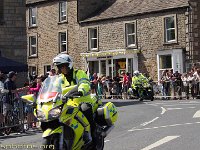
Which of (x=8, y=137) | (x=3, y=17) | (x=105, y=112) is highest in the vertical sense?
(x=3, y=17)

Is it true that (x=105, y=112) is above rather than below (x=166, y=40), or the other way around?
below

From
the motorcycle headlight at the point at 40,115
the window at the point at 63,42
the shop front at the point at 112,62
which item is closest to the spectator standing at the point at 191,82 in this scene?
the shop front at the point at 112,62

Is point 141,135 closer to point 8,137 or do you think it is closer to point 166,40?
point 8,137

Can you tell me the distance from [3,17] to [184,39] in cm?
1453

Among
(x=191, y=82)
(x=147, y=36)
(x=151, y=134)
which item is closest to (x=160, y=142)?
(x=151, y=134)

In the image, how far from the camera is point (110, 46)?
40.9 m

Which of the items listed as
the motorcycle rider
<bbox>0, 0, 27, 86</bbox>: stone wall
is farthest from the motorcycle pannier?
<bbox>0, 0, 27, 86</bbox>: stone wall

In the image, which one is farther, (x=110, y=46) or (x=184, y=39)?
(x=110, y=46)

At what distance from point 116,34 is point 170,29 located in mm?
5279

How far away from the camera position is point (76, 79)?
8859 mm

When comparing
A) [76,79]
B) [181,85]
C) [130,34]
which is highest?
[130,34]

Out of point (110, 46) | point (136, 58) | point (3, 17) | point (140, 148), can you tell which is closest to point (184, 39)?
point (136, 58)

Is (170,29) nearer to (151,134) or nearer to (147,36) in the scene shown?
(147,36)

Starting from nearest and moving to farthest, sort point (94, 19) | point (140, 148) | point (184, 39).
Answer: point (140, 148) → point (184, 39) → point (94, 19)
